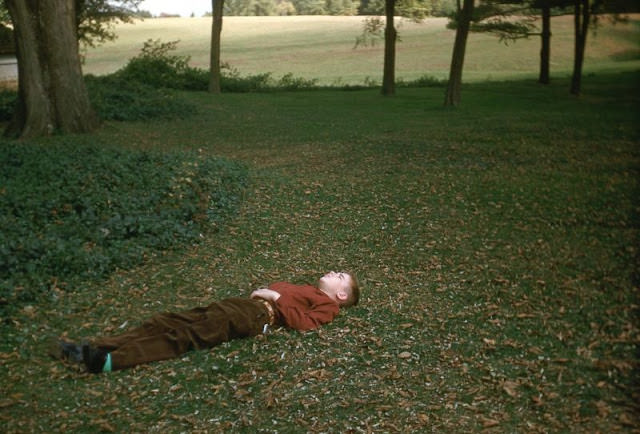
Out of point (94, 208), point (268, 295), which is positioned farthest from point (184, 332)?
point (94, 208)

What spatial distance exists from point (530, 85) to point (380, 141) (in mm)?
20039

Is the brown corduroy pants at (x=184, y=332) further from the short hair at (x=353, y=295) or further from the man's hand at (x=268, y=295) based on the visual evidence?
the short hair at (x=353, y=295)

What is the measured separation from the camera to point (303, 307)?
551 centimetres

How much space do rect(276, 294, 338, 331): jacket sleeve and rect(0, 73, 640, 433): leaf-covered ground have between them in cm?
11

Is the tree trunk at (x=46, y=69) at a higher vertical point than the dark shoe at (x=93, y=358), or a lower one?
higher

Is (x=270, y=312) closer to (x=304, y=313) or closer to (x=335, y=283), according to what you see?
(x=304, y=313)

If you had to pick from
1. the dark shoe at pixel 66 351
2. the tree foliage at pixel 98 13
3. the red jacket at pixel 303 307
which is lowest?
the dark shoe at pixel 66 351

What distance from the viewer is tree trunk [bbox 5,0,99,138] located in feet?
43.6

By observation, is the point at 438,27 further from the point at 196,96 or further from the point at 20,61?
the point at 20,61

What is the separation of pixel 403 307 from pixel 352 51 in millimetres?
48847

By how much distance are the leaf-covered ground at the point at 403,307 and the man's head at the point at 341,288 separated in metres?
0.12

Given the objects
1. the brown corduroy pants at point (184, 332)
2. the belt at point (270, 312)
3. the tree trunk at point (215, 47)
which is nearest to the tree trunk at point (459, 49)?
the tree trunk at point (215, 47)

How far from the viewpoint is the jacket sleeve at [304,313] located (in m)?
5.34

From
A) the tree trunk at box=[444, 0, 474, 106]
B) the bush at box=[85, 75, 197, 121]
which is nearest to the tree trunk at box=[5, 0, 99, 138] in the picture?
the bush at box=[85, 75, 197, 121]
